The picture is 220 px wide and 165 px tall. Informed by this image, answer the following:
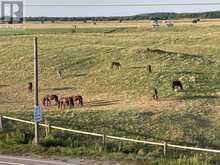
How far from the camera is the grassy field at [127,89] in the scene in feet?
120

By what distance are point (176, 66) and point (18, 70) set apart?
52.9 ft

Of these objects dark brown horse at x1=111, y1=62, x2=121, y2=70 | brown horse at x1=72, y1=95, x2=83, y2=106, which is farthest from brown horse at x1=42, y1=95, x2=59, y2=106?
dark brown horse at x1=111, y1=62, x2=121, y2=70

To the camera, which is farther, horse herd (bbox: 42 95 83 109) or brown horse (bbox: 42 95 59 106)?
brown horse (bbox: 42 95 59 106)

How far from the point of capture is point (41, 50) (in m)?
73.4

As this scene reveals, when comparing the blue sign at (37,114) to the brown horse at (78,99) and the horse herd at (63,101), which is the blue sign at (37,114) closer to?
the horse herd at (63,101)

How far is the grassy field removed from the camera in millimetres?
36641

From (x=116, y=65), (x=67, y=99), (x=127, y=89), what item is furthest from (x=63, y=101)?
(x=116, y=65)

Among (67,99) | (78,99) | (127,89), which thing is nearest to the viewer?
(67,99)

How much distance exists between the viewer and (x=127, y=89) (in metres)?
48.9

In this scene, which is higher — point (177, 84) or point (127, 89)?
point (177, 84)

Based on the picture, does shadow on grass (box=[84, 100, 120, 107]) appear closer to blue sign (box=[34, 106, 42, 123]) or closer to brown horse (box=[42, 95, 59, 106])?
brown horse (box=[42, 95, 59, 106])

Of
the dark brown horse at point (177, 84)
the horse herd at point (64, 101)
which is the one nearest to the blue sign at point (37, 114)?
the horse herd at point (64, 101)

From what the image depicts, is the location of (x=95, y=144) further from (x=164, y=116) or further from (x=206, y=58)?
(x=206, y=58)

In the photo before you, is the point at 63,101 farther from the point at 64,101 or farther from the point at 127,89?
the point at 127,89
